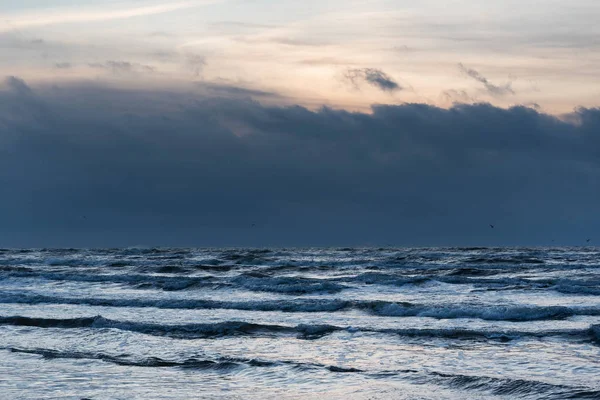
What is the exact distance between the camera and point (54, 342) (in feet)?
63.5

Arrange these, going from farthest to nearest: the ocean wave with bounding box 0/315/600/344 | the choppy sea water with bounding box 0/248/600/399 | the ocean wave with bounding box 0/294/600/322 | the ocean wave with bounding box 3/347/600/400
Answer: the ocean wave with bounding box 0/294/600/322
the ocean wave with bounding box 0/315/600/344
the choppy sea water with bounding box 0/248/600/399
the ocean wave with bounding box 3/347/600/400

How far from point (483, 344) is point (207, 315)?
10.5 metres

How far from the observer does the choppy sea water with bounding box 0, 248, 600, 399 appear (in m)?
13.6

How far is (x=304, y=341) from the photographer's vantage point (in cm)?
1875

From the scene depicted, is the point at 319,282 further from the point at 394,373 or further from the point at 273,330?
the point at 394,373

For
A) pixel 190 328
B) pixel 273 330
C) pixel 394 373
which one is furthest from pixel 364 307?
pixel 394 373

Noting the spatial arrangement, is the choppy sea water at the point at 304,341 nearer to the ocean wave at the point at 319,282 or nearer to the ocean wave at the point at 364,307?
the ocean wave at the point at 364,307

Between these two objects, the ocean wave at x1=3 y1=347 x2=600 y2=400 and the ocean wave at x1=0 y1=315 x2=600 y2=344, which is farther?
the ocean wave at x1=0 y1=315 x2=600 y2=344

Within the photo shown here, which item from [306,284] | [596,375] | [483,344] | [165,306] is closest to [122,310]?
[165,306]

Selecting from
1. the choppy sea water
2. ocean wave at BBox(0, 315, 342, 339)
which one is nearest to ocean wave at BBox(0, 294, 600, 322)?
the choppy sea water

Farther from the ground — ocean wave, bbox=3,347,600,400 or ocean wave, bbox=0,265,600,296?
ocean wave, bbox=0,265,600,296

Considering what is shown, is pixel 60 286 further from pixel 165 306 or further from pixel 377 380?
pixel 377 380

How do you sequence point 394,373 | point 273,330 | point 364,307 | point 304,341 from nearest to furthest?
point 394,373
point 304,341
point 273,330
point 364,307

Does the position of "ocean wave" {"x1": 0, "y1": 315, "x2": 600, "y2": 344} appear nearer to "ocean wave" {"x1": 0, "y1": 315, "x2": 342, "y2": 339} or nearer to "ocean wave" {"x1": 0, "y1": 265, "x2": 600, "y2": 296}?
"ocean wave" {"x1": 0, "y1": 315, "x2": 342, "y2": 339}
